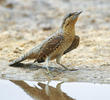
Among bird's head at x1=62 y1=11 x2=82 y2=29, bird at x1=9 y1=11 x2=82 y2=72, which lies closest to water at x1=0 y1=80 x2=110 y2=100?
bird at x1=9 y1=11 x2=82 y2=72

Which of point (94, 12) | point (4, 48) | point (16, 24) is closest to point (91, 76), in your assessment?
point (4, 48)

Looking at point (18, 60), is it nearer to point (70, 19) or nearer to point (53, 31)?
point (70, 19)

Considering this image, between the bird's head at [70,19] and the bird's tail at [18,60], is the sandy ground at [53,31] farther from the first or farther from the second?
the bird's head at [70,19]

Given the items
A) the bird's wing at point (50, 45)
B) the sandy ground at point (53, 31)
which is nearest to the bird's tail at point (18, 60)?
the sandy ground at point (53, 31)

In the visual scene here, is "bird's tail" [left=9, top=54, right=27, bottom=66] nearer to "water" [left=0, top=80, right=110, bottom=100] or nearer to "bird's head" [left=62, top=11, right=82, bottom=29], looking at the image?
"water" [left=0, top=80, right=110, bottom=100]

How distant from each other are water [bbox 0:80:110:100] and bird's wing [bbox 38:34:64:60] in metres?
0.63

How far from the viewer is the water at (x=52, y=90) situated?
7293 millimetres

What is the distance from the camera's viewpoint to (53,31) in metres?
13.0

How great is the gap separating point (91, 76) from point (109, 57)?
1.55 meters

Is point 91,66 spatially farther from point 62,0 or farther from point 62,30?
point 62,0

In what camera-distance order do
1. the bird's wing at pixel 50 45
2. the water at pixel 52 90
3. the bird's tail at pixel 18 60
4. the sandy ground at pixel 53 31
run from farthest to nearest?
the bird's tail at pixel 18 60, the sandy ground at pixel 53 31, the bird's wing at pixel 50 45, the water at pixel 52 90

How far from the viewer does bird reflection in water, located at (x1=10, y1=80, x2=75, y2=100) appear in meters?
7.30

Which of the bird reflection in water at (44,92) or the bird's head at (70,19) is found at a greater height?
the bird's head at (70,19)

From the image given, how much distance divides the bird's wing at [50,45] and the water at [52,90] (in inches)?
24.8
